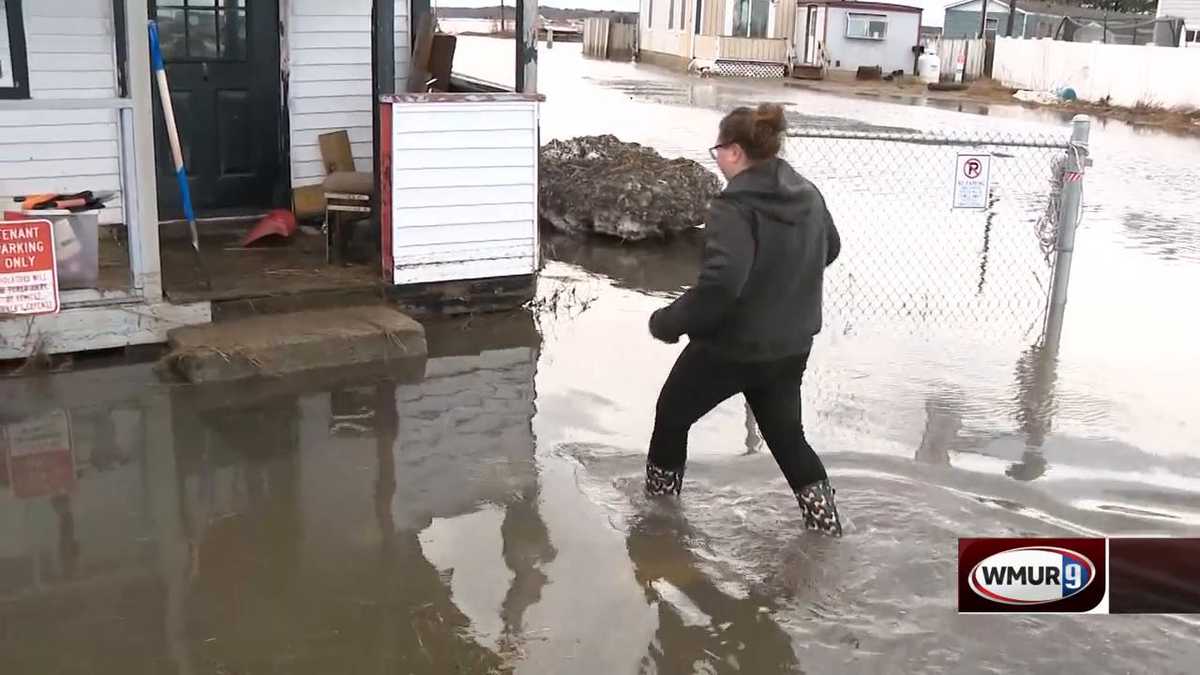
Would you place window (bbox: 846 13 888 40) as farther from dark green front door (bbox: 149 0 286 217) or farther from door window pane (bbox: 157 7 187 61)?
door window pane (bbox: 157 7 187 61)

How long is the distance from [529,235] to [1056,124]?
18.3 m

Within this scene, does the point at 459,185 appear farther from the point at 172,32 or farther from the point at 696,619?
the point at 696,619

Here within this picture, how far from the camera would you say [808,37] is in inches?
1492

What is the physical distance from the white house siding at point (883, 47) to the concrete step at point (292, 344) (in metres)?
33.1

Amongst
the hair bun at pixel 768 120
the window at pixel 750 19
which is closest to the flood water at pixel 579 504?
the hair bun at pixel 768 120

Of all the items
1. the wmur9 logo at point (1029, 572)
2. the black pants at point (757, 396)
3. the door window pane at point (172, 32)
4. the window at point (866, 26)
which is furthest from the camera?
the window at point (866, 26)

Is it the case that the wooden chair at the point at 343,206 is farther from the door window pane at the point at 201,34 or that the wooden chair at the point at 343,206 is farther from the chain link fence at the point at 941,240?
the chain link fence at the point at 941,240

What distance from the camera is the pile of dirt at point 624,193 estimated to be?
10227 millimetres

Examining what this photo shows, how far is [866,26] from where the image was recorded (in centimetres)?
3728

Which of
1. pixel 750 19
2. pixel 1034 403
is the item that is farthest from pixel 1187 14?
pixel 1034 403

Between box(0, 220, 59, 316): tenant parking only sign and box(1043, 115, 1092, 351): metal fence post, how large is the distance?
580cm

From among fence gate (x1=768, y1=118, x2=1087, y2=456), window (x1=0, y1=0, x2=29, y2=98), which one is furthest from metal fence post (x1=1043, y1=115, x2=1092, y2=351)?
window (x1=0, y1=0, x2=29, y2=98)

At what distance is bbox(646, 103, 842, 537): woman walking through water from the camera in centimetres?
399

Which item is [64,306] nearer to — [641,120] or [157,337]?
[157,337]
